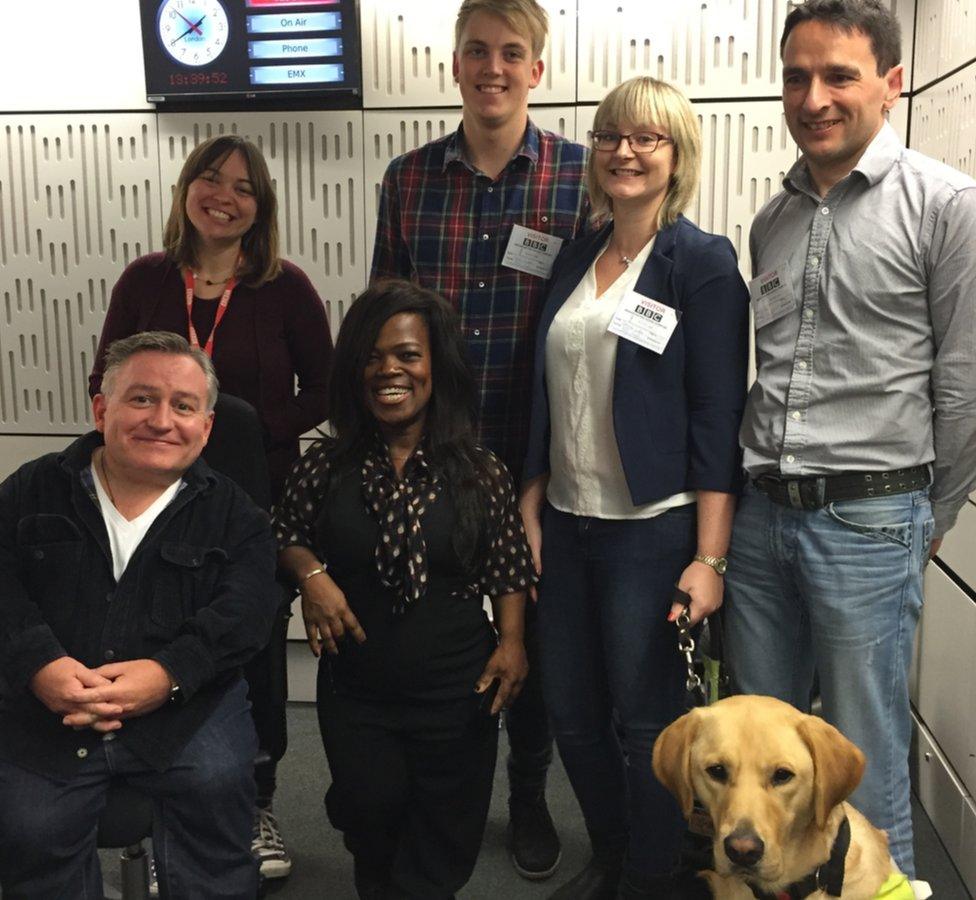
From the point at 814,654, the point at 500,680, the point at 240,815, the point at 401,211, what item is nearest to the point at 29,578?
the point at 240,815

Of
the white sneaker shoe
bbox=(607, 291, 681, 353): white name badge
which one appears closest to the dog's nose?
bbox=(607, 291, 681, 353): white name badge

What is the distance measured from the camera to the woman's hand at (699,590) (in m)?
2.11

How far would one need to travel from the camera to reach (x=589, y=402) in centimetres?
223

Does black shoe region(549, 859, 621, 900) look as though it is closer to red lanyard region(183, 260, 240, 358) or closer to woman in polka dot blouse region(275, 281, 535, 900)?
woman in polka dot blouse region(275, 281, 535, 900)

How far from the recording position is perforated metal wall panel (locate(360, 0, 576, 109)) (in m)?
3.63

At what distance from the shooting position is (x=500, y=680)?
2.29 metres

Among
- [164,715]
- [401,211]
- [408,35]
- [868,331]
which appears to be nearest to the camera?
[868,331]

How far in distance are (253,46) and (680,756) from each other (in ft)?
9.38

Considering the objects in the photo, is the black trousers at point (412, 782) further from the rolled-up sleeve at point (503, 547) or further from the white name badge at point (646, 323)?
the white name badge at point (646, 323)

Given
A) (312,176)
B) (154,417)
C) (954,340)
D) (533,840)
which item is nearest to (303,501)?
(154,417)

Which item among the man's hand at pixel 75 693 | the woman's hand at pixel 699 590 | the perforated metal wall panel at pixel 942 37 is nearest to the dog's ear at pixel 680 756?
the woman's hand at pixel 699 590

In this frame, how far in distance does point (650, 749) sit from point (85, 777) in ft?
3.66

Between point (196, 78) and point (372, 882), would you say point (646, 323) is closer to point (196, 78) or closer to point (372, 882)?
point (372, 882)

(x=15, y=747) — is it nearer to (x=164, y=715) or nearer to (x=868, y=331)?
(x=164, y=715)
